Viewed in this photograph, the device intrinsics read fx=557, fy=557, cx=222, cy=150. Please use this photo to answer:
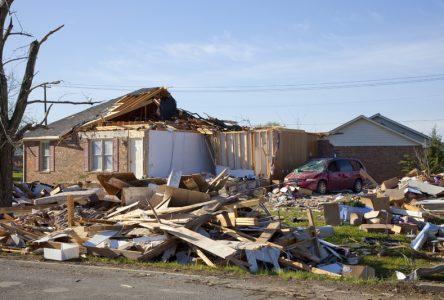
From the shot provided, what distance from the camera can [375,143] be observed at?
42.3 metres

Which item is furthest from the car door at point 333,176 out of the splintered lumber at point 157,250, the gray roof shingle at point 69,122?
the splintered lumber at point 157,250

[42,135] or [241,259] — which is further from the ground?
[42,135]

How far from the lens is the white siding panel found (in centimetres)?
4119

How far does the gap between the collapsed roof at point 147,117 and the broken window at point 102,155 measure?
2.91 feet

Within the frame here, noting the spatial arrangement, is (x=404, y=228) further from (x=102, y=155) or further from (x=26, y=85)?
(x=102, y=155)

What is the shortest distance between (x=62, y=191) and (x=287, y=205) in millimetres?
7661

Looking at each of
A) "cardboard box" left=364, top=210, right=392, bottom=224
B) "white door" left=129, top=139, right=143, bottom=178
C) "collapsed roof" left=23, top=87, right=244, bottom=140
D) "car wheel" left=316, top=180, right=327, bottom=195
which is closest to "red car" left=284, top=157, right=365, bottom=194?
"car wheel" left=316, top=180, right=327, bottom=195

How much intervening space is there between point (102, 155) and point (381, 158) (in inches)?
615

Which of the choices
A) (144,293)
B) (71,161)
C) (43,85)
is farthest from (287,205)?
(71,161)

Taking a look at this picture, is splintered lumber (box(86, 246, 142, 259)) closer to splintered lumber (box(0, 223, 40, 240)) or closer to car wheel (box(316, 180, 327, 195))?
splintered lumber (box(0, 223, 40, 240))

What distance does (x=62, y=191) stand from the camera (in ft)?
58.6

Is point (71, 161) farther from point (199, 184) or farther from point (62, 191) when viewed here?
point (199, 184)

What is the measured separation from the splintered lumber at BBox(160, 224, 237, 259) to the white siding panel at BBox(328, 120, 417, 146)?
3210cm

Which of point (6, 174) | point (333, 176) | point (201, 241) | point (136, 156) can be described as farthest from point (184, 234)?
point (136, 156)
